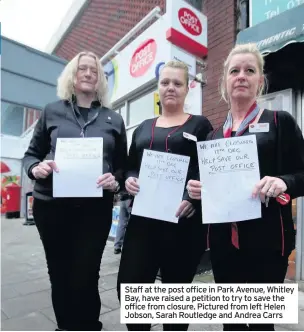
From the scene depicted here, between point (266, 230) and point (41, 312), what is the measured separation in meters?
2.43

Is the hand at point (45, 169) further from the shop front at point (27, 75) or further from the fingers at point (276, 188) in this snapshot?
the shop front at point (27, 75)

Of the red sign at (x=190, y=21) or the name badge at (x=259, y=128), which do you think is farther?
the red sign at (x=190, y=21)

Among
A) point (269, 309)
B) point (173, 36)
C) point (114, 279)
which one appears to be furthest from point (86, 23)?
point (269, 309)

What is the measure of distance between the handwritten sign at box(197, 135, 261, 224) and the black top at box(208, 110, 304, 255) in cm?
6

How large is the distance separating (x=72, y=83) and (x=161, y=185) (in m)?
0.88

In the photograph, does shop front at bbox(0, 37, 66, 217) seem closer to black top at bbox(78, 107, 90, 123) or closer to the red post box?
the red post box

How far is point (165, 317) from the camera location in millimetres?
1590

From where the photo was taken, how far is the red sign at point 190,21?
4.54m

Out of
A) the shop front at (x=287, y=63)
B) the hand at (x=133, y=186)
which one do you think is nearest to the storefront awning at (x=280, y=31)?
the shop front at (x=287, y=63)

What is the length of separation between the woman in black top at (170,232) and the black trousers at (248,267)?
0.18m

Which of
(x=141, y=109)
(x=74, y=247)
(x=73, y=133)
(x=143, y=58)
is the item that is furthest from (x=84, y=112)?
(x=141, y=109)

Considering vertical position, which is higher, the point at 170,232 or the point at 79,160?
the point at 79,160

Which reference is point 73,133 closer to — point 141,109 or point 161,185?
point 161,185

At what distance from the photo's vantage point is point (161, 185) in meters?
1.62
